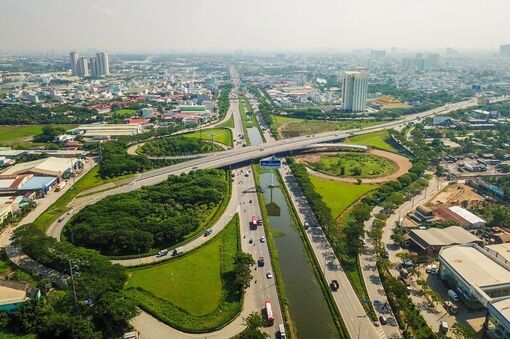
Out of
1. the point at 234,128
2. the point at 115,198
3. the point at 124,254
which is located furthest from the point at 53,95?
the point at 124,254

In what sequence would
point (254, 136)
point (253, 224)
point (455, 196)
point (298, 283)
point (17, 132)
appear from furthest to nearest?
1. point (17, 132)
2. point (254, 136)
3. point (455, 196)
4. point (253, 224)
5. point (298, 283)

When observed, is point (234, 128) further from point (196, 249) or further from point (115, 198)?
point (196, 249)

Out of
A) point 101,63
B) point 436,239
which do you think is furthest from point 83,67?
point 436,239

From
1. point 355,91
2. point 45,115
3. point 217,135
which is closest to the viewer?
point 217,135

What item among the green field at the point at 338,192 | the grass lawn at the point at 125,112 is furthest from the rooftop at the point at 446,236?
the grass lawn at the point at 125,112

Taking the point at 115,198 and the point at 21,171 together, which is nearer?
the point at 115,198

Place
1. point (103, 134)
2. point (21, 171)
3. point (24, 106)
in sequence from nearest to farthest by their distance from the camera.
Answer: point (21, 171) → point (103, 134) → point (24, 106)

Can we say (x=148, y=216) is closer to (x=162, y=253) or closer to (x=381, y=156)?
(x=162, y=253)
